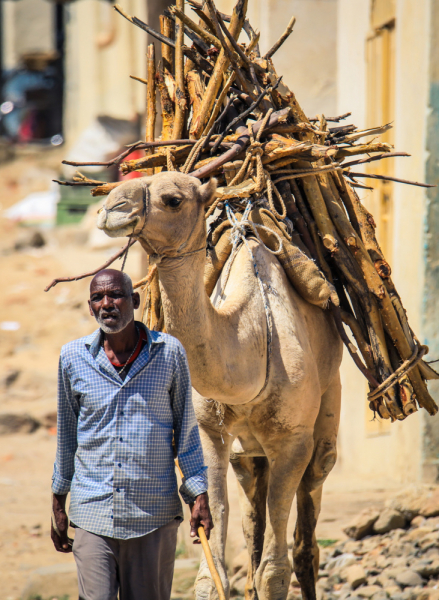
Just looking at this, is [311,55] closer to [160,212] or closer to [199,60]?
[199,60]

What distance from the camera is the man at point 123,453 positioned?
318 centimetres

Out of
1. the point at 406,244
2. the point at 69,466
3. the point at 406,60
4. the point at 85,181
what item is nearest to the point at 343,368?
the point at 406,244

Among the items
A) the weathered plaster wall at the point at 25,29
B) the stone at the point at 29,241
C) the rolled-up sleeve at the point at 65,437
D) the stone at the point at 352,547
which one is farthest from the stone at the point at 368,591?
the weathered plaster wall at the point at 25,29

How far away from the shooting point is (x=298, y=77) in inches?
400

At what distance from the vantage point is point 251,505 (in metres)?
5.04

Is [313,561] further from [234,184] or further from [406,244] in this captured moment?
[406,244]

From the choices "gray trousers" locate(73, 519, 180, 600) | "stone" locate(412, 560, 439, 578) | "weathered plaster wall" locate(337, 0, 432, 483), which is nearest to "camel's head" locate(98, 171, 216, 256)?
"gray trousers" locate(73, 519, 180, 600)

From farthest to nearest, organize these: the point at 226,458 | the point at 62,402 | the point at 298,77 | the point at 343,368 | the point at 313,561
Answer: the point at 298,77
the point at 343,368
the point at 313,561
the point at 226,458
the point at 62,402

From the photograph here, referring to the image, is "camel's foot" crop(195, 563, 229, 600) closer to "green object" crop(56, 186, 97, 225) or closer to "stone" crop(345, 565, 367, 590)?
Answer: "stone" crop(345, 565, 367, 590)

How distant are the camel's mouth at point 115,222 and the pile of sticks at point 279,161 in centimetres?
116

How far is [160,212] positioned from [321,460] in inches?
89.3

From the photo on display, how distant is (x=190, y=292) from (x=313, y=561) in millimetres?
2322

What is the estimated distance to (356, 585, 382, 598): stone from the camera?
519 cm

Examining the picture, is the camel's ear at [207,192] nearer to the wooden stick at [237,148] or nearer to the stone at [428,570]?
the wooden stick at [237,148]
